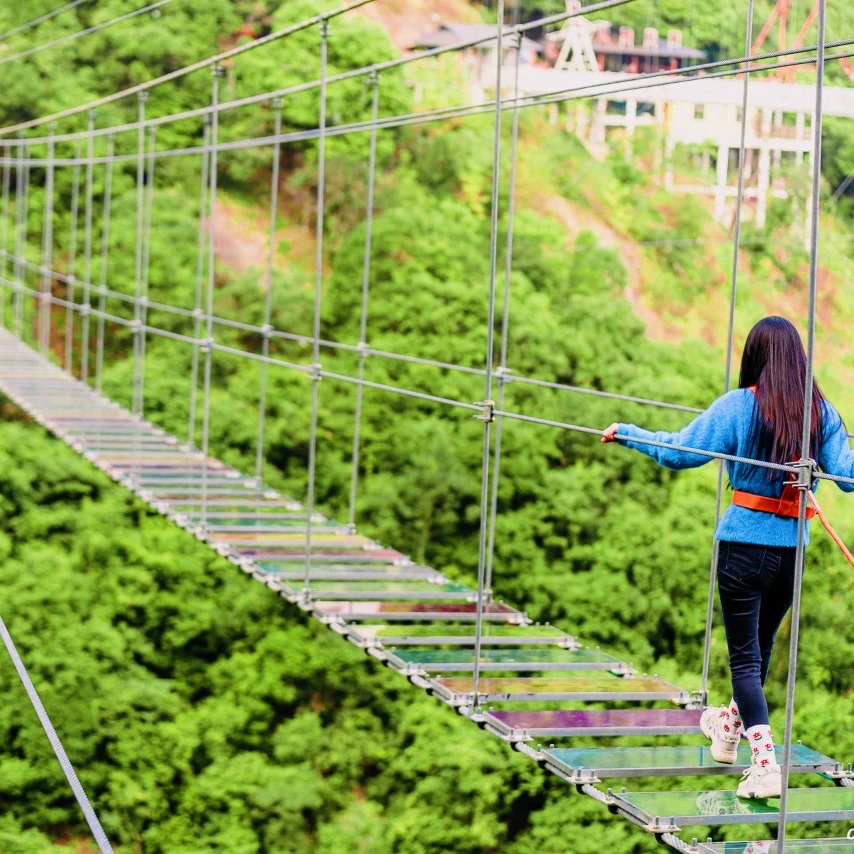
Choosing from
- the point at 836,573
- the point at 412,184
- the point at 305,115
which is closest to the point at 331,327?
the point at 412,184

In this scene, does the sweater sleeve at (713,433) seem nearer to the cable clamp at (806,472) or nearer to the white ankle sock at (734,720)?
the cable clamp at (806,472)

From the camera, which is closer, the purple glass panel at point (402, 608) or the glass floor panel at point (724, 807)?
the glass floor panel at point (724, 807)

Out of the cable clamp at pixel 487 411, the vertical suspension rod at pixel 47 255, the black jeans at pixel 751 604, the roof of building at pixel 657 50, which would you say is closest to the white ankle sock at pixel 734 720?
the black jeans at pixel 751 604

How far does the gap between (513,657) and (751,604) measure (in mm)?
1032

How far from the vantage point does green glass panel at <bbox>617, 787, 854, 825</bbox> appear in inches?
78.5

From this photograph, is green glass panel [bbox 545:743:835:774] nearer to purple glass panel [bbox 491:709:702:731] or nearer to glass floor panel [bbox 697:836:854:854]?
purple glass panel [bbox 491:709:702:731]

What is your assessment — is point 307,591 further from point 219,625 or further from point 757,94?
point 757,94

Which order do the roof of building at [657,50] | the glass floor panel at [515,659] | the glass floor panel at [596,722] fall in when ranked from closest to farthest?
the glass floor panel at [596,722] → the glass floor panel at [515,659] → the roof of building at [657,50]

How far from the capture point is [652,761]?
2217 mm

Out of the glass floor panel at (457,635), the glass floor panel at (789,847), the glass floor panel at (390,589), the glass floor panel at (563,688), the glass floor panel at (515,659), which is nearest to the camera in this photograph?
the glass floor panel at (789,847)

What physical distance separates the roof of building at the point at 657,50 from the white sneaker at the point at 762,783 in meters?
15.5

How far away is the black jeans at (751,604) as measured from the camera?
203 cm

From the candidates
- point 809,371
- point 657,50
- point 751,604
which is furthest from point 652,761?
point 657,50

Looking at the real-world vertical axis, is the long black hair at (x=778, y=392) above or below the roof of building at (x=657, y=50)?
below
